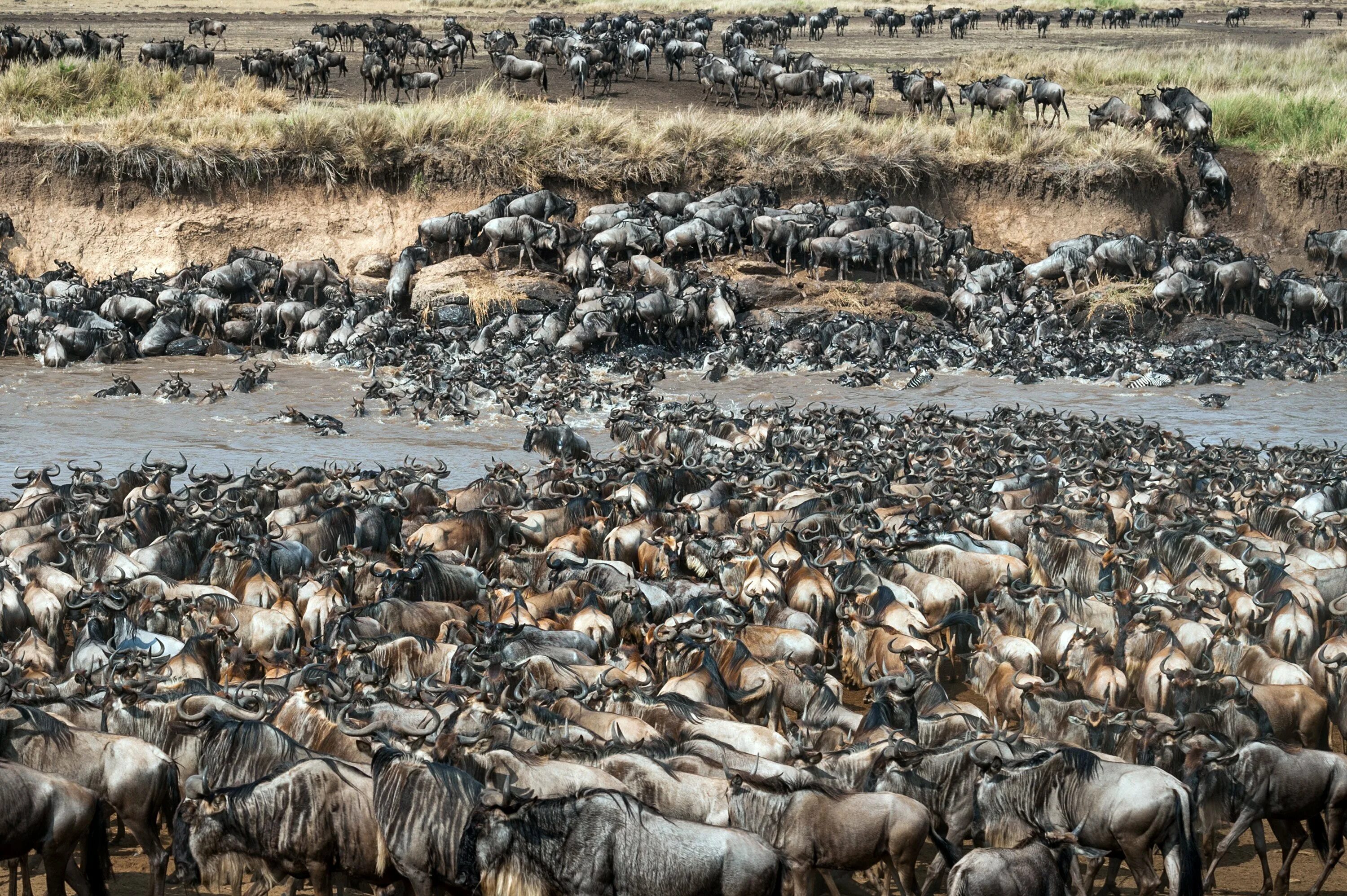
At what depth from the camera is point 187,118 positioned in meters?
24.0

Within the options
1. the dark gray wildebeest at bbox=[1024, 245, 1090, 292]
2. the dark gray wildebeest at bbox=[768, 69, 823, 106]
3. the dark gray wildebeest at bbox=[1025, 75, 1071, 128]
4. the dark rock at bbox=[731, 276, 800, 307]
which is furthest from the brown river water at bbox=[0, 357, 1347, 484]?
the dark gray wildebeest at bbox=[768, 69, 823, 106]

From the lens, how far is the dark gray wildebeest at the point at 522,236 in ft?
70.5

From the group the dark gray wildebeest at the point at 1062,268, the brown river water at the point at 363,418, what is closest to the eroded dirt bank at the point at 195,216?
the brown river water at the point at 363,418

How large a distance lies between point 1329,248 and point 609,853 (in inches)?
866

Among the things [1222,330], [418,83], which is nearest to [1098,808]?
[1222,330]

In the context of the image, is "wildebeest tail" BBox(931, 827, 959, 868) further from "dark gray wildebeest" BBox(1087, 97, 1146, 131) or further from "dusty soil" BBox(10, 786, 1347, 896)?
"dark gray wildebeest" BBox(1087, 97, 1146, 131)

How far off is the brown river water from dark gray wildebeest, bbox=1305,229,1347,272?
5343mm

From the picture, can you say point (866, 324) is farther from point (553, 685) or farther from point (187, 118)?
point (553, 685)

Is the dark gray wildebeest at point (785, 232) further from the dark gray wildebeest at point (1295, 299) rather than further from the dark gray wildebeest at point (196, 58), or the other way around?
the dark gray wildebeest at point (196, 58)

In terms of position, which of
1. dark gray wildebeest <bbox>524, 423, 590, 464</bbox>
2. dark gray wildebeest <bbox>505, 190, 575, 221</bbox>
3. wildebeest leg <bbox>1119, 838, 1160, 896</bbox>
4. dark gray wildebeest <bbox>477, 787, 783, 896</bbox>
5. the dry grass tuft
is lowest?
dark gray wildebeest <bbox>524, 423, 590, 464</bbox>

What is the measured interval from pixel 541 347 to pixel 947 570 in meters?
10.0

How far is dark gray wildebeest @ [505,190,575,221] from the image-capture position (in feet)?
72.1

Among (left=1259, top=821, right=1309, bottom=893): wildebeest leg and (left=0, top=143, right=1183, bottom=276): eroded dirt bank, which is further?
(left=0, top=143, right=1183, bottom=276): eroded dirt bank

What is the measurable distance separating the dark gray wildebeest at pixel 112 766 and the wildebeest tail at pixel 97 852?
19 centimetres
